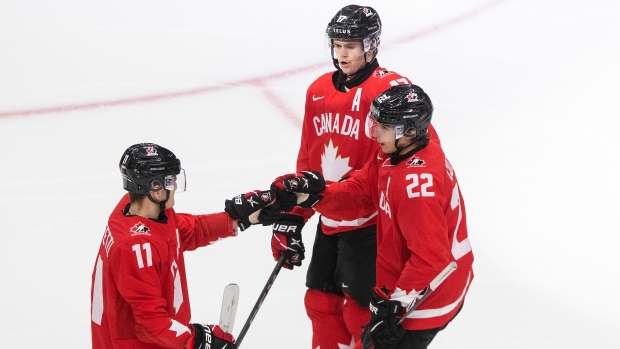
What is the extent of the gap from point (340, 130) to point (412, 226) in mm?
726

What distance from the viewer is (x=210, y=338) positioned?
10.3 feet

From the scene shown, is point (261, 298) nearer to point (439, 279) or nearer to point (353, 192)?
point (353, 192)

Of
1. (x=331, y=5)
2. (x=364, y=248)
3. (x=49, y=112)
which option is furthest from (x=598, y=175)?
(x=49, y=112)

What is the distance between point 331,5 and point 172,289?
412 cm

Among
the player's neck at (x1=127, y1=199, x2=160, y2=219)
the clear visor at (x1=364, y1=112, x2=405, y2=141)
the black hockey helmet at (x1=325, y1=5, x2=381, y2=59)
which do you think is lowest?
the player's neck at (x1=127, y1=199, x2=160, y2=219)

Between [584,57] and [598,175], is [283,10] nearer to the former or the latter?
[584,57]

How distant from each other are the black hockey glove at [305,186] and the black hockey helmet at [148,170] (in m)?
0.59

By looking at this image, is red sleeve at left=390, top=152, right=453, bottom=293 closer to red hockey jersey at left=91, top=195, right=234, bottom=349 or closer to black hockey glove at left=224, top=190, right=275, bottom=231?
black hockey glove at left=224, top=190, right=275, bottom=231

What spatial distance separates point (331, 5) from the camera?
→ 6.94 metres

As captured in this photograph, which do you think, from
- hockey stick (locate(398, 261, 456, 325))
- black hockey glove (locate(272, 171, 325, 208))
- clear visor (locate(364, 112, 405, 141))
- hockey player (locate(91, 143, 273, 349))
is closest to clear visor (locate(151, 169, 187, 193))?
hockey player (locate(91, 143, 273, 349))

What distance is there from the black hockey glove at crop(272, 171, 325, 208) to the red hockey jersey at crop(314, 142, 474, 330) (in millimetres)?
245

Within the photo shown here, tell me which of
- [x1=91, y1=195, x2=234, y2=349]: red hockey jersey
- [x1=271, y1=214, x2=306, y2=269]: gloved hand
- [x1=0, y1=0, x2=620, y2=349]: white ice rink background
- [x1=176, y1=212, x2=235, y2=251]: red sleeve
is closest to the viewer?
[x1=91, y1=195, x2=234, y2=349]: red hockey jersey

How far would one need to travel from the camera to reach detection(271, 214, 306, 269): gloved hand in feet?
12.7

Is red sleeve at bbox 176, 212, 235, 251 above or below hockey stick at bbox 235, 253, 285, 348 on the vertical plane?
above
